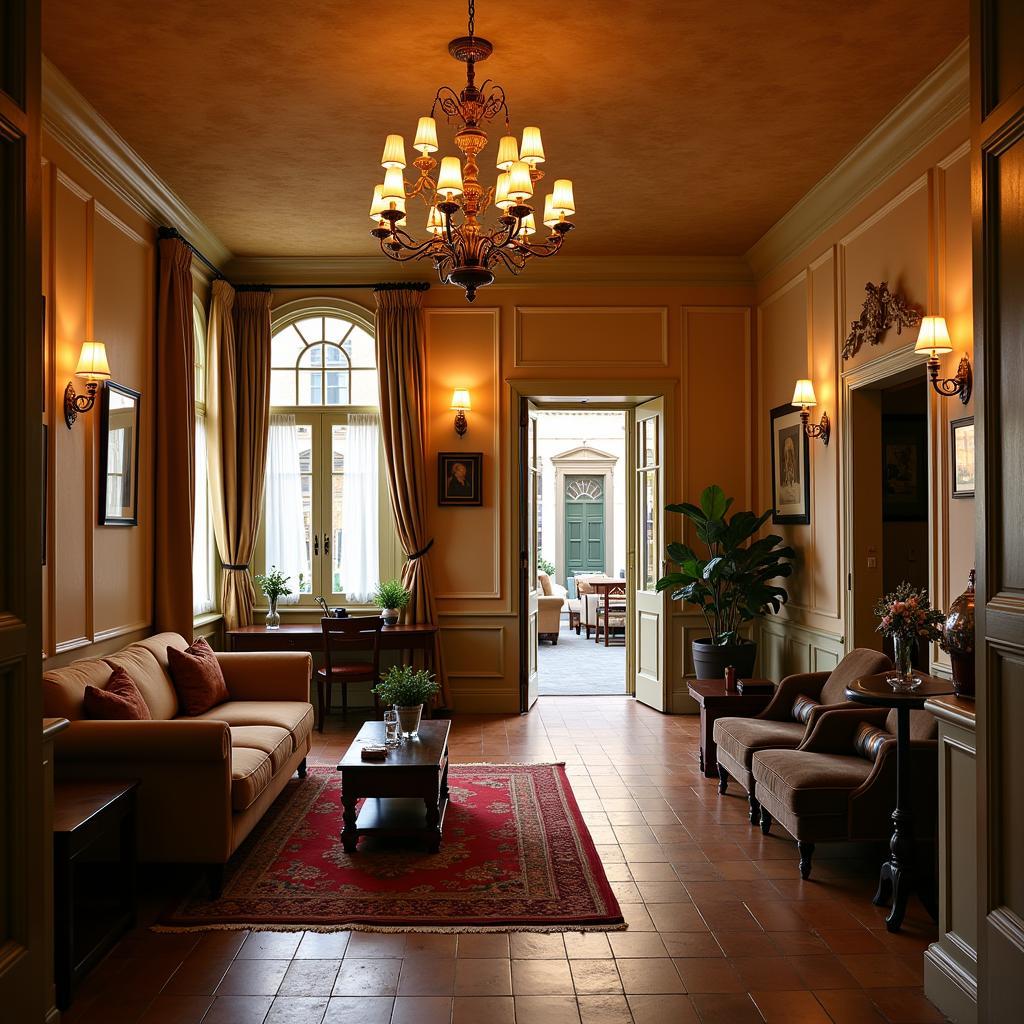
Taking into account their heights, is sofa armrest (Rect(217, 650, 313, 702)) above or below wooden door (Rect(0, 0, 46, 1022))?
below

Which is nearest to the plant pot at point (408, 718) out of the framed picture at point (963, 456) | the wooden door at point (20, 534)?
the wooden door at point (20, 534)

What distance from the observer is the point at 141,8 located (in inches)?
158

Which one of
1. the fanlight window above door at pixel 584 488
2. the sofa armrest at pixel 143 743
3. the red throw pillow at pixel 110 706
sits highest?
the fanlight window above door at pixel 584 488

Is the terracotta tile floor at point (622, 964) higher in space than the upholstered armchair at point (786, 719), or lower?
lower

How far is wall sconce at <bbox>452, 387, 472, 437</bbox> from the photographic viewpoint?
7738 millimetres

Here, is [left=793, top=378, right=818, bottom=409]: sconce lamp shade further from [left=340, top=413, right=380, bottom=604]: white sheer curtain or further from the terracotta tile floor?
[left=340, top=413, right=380, bottom=604]: white sheer curtain

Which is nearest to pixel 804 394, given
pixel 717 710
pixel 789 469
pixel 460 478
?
pixel 789 469

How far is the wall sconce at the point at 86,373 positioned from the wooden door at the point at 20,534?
2555 millimetres

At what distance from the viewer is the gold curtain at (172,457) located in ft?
19.9

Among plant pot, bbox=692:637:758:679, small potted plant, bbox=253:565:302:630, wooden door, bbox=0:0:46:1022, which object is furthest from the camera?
small potted plant, bbox=253:565:302:630

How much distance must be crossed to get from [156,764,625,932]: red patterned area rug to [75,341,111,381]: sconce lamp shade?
2447mm

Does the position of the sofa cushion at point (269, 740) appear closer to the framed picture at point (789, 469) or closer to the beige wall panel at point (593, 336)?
the framed picture at point (789, 469)

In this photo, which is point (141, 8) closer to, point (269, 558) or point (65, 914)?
point (65, 914)

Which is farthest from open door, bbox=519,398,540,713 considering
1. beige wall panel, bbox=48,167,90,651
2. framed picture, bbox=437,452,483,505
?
beige wall panel, bbox=48,167,90,651
